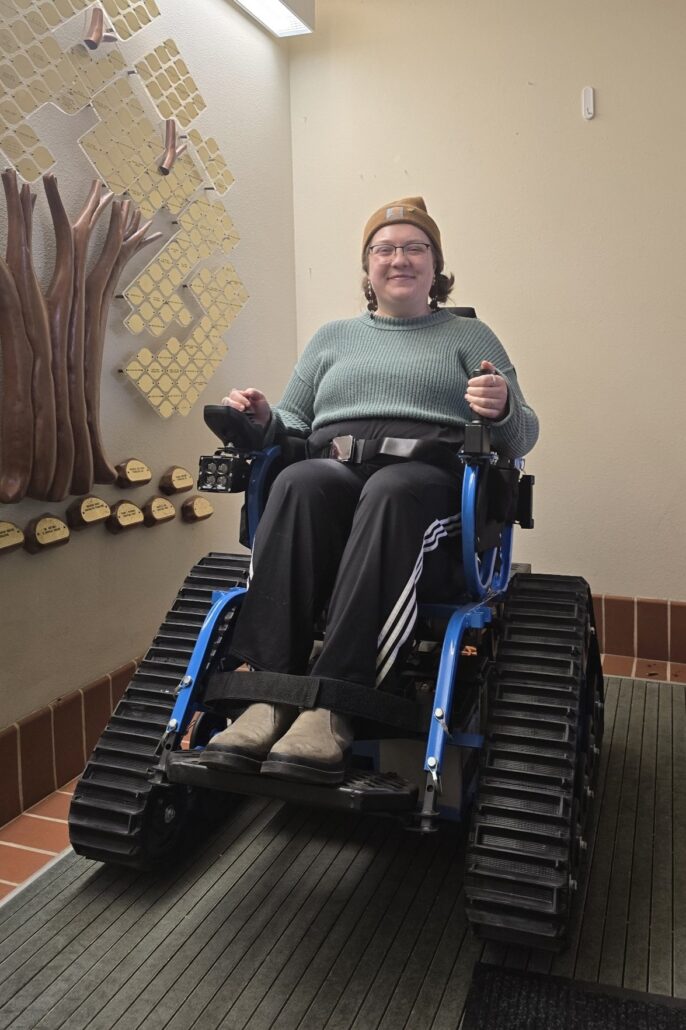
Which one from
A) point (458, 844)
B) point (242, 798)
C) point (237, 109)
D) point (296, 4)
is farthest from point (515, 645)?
point (296, 4)

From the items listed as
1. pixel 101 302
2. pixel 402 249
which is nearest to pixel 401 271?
pixel 402 249

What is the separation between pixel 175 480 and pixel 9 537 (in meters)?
0.71

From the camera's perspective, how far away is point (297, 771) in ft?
4.74

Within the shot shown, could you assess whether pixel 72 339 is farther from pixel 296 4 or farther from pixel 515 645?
pixel 296 4

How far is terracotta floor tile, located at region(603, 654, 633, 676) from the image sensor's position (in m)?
3.02

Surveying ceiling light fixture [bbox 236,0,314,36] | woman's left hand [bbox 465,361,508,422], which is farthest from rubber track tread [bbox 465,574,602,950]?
ceiling light fixture [bbox 236,0,314,36]

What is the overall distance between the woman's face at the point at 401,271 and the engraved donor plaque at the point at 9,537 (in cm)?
105

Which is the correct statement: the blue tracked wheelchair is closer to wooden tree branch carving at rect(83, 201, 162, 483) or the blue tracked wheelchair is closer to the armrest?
the armrest

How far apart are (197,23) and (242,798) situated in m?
2.32

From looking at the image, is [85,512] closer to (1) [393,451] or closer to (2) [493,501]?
(1) [393,451]

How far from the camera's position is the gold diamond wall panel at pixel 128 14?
89.7 inches

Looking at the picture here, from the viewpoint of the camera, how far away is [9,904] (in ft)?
5.75

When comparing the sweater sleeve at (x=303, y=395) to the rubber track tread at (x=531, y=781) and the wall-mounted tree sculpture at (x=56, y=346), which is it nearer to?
the wall-mounted tree sculpture at (x=56, y=346)

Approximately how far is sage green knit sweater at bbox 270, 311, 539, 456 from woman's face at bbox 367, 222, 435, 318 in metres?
0.05
